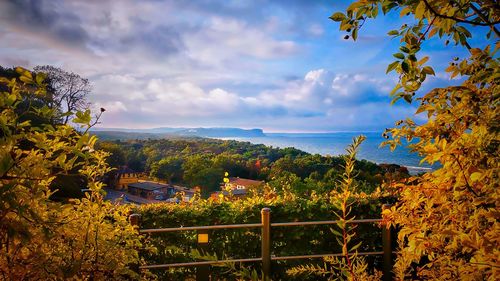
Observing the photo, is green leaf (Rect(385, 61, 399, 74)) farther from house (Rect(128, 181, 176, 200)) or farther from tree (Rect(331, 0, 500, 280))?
house (Rect(128, 181, 176, 200))

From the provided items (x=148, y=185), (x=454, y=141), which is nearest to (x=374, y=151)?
(x=148, y=185)

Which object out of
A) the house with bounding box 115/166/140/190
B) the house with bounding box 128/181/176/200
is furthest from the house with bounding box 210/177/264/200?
the house with bounding box 115/166/140/190

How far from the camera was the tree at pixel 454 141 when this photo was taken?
58.9 inches

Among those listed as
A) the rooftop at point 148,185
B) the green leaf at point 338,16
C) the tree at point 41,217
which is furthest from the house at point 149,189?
the green leaf at point 338,16

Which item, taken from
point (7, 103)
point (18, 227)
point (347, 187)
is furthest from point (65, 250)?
point (347, 187)

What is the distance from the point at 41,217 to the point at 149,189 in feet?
148

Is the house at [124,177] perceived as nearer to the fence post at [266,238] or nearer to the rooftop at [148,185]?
the rooftop at [148,185]

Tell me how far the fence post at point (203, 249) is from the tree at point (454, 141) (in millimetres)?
3061

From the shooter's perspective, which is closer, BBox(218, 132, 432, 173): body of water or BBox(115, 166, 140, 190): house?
BBox(218, 132, 432, 173): body of water

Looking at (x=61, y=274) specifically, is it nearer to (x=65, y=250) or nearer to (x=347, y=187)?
(x=65, y=250)

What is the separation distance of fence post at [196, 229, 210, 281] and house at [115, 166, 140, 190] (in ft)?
119

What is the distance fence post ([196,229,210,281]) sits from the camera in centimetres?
476

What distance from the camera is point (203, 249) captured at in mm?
4812

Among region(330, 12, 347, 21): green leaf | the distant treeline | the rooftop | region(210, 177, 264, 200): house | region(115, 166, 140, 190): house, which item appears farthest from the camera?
the rooftop
